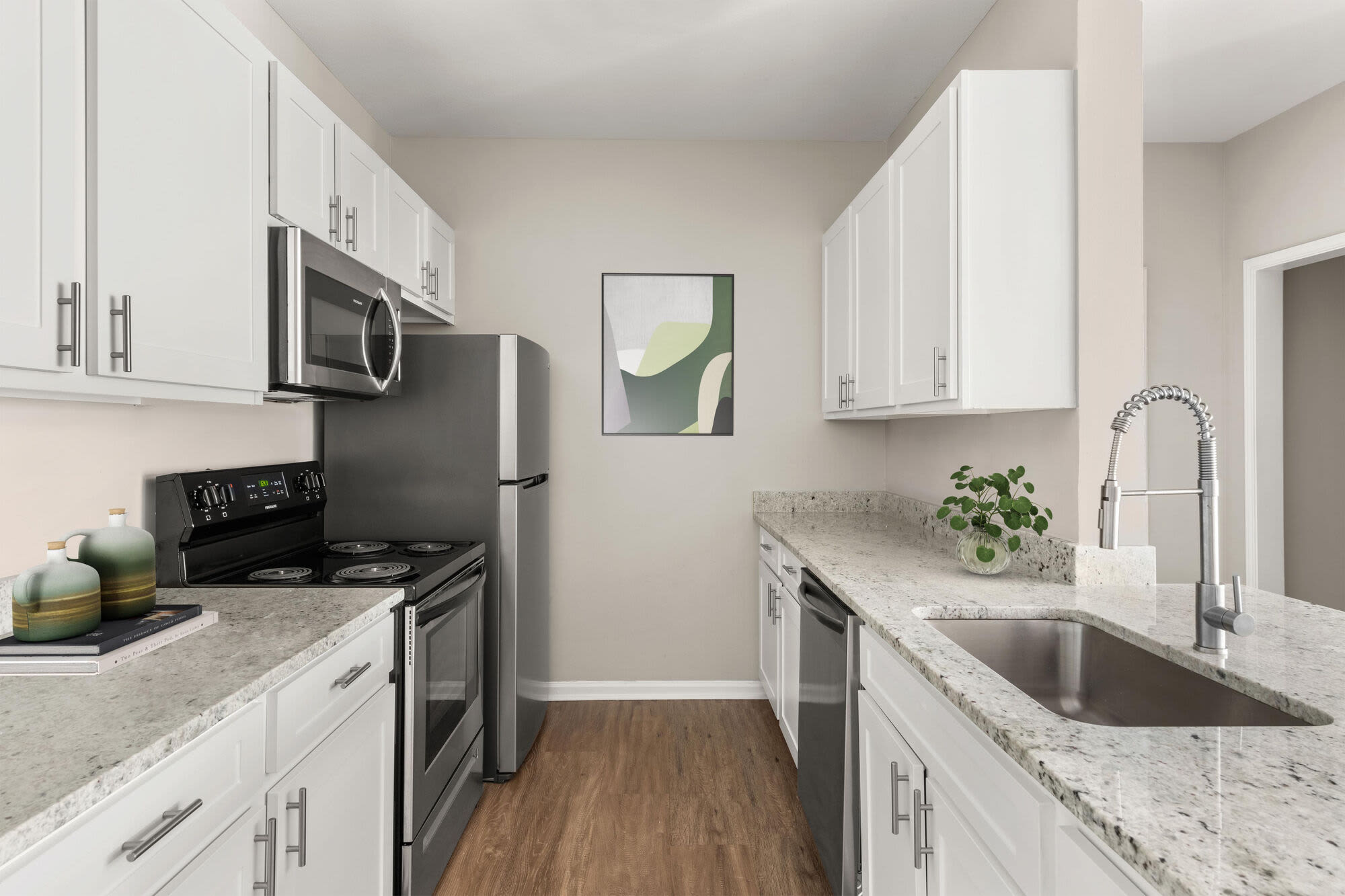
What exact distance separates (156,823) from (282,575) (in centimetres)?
107

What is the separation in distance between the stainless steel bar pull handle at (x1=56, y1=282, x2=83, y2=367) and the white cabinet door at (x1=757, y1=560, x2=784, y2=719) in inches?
88.5

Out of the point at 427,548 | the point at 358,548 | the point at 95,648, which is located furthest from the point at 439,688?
the point at 95,648

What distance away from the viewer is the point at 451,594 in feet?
6.95

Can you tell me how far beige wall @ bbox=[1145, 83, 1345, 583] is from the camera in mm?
2973

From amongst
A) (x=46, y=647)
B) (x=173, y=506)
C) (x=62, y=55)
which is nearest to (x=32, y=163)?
(x=62, y=55)

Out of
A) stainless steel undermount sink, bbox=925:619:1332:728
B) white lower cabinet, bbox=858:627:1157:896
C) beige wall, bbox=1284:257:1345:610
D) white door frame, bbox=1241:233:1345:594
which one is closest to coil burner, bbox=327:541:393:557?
white lower cabinet, bbox=858:627:1157:896

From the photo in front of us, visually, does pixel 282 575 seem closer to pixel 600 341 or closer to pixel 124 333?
pixel 124 333

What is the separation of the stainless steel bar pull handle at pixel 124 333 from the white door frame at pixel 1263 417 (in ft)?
12.2

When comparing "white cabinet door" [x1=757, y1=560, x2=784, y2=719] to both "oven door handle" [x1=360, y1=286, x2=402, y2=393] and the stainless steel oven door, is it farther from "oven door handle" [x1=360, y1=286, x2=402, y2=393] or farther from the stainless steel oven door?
"oven door handle" [x1=360, y1=286, x2=402, y2=393]

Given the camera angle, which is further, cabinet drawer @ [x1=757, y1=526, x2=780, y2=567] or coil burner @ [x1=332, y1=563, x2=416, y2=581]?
cabinet drawer @ [x1=757, y1=526, x2=780, y2=567]

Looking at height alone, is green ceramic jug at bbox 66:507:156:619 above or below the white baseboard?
above

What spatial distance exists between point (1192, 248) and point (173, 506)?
12.6 feet

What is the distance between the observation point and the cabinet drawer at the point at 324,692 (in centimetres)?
124

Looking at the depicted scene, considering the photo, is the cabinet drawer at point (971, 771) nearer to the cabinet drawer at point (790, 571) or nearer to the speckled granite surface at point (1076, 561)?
the speckled granite surface at point (1076, 561)
